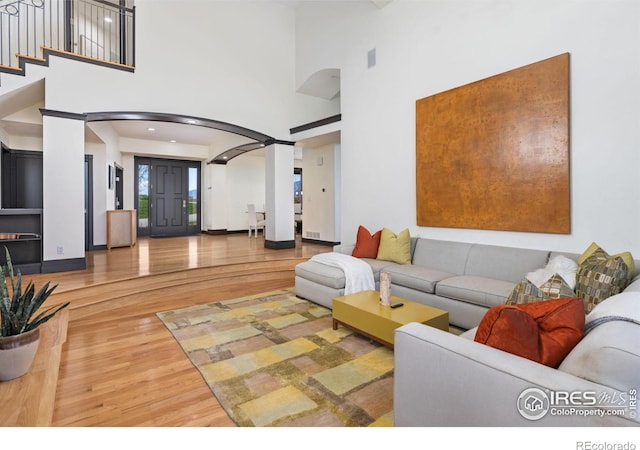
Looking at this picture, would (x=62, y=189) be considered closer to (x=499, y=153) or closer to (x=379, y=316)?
(x=379, y=316)

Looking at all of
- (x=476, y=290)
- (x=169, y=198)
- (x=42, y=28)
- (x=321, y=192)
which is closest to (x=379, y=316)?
(x=476, y=290)

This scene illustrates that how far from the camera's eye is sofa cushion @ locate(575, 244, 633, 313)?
2107 mm

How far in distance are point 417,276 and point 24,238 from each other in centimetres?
502

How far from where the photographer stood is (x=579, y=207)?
124 inches

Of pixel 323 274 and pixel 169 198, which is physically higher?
pixel 169 198

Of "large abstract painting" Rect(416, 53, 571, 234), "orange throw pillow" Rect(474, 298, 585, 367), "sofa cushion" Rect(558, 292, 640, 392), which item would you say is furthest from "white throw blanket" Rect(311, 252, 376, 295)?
"sofa cushion" Rect(558, 292, 640, 392)

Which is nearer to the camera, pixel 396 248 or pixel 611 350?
pixel 611 350

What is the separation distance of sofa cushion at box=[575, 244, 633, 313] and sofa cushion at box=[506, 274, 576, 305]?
2.02 feet

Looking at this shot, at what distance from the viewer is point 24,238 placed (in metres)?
4.27

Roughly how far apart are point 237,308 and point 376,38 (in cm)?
453

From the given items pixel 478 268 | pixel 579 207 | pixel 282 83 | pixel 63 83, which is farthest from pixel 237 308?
pixel 282 83

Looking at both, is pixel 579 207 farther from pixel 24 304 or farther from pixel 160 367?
pixel 24 304

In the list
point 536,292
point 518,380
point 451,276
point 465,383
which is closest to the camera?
point 518,380
